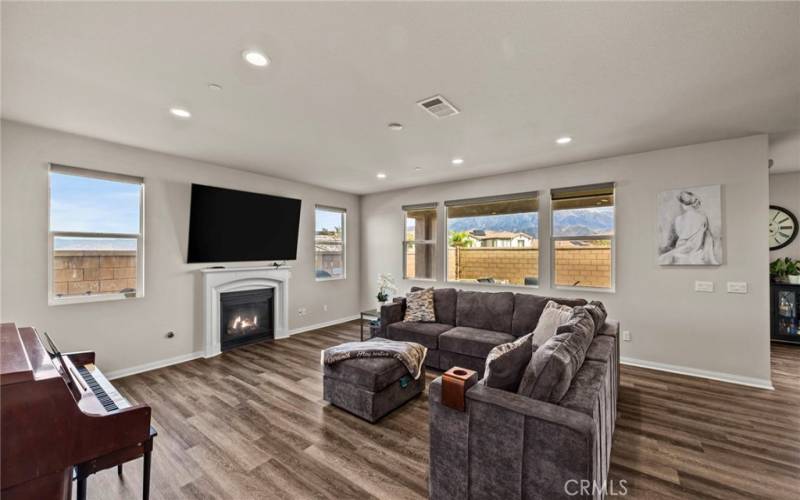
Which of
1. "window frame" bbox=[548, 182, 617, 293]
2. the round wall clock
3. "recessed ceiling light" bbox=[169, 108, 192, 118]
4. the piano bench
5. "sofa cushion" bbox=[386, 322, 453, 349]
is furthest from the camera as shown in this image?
the round wall clock

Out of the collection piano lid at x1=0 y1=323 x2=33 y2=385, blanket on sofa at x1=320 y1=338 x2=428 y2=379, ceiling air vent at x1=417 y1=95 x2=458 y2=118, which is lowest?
blanket on sofa at x1=320 y1=338 x2=428 y2=379

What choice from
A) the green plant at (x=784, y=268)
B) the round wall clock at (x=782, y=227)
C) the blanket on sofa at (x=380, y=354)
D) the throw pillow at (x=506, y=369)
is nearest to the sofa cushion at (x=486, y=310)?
the blanket on sofa at (x=380, y=354)

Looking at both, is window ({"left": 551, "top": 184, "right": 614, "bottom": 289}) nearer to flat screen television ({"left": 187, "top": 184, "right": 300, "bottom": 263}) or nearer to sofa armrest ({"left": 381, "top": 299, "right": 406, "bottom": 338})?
sofa armrest ({"left": 381, "top": 299, "right": 406, "bottom": 338})

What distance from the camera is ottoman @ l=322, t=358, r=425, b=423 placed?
105 inches

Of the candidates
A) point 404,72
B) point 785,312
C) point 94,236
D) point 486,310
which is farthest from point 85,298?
point 785,312

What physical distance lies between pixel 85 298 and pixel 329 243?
352 centimetres

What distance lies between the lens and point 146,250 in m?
3.87

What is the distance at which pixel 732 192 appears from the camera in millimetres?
3479

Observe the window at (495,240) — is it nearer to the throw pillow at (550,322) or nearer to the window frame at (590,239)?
the window frame at (590,239)

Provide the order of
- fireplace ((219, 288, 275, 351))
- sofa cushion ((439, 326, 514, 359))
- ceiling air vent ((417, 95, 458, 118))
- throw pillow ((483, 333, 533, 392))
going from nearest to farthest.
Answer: throw pillow ((483, 333, 533, 392))
ceiling air vent ((417, 95, 458, 118))
sofa cushion ((439, 326, 514, 359))
fireplace ((219, 288, 275, 351))

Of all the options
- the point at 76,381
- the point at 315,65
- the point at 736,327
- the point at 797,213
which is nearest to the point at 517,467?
the point at 76,381

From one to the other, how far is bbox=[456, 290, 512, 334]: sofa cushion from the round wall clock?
4.78 metres

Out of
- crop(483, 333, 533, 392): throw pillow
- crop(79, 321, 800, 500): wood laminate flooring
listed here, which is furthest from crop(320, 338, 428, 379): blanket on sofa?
crop(483, 333, 533, 392): throw pillow

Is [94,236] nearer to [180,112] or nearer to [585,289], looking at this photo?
[180,112]
